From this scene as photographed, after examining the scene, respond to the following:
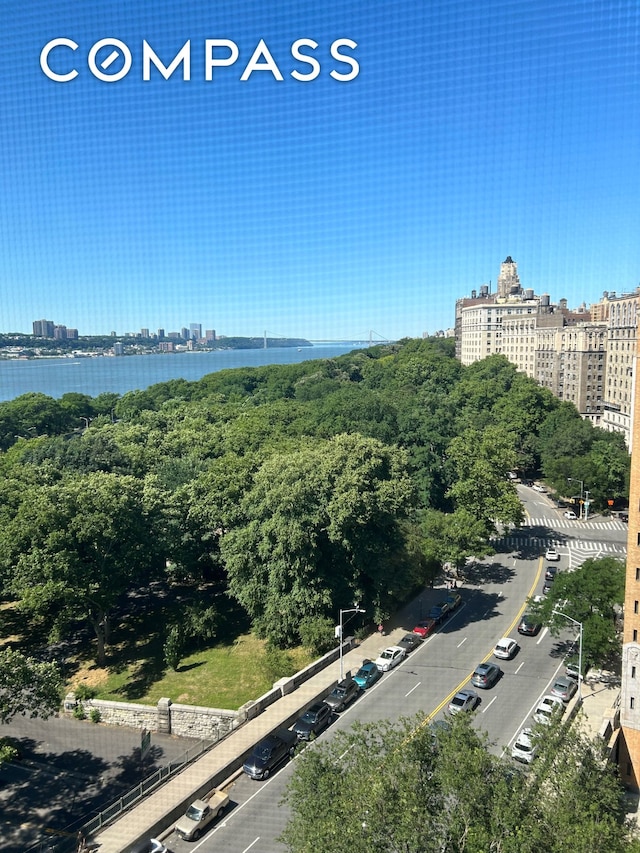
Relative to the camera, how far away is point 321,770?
762 cm

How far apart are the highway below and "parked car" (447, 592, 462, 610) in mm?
209

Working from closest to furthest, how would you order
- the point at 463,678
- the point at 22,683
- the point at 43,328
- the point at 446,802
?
the point at 446,802
the point at 22,683
the point at 463,678
the point at 43,328

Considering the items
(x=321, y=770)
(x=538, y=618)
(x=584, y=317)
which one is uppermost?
(x=584, y=317)

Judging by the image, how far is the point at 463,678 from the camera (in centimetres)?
1407

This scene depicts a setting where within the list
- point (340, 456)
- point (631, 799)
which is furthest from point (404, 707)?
Answer: point (340, 456)

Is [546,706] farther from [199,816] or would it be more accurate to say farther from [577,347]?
[577,347]

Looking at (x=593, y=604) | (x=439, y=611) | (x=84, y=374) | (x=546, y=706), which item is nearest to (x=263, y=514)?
(x=439, y=611)

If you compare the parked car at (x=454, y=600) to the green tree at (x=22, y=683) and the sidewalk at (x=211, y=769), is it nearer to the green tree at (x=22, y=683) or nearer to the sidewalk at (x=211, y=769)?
the sidewalk at (x=211, y=769)

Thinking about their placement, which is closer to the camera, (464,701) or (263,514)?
(464,701)

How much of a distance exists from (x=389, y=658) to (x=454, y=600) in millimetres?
4218

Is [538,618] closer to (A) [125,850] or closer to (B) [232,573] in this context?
(B) [232,573]

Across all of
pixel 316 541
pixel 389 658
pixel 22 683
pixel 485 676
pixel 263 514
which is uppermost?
pixel 263 514

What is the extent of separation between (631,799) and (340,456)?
978 cm

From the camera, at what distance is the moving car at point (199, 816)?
9281 millimetres
